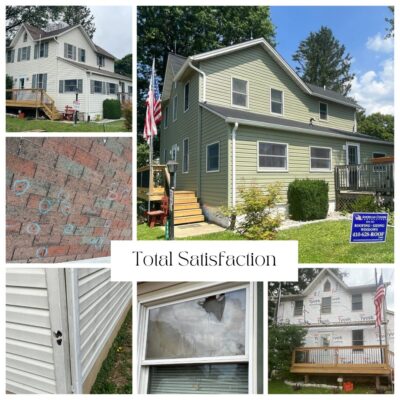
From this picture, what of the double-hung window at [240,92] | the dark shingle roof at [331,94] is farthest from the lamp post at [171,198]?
the dark shingle roof at [331,94]

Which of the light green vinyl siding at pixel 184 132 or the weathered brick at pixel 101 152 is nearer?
the weathered brick at pixel 101 152

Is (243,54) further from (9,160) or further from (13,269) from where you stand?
(13,269)

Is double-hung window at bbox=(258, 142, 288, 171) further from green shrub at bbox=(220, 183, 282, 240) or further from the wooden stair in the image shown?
the wooden stair

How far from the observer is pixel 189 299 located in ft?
8.09

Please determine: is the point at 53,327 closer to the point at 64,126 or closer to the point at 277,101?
the point at 64,126

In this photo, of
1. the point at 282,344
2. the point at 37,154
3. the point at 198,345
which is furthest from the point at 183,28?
the point at 282,344

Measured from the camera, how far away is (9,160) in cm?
241

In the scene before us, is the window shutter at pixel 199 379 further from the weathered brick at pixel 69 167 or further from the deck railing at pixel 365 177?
the deck railing at pixel 365 177

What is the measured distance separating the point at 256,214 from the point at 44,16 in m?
2.90

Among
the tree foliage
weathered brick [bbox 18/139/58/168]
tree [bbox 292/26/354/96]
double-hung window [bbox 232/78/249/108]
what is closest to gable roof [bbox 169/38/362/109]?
tree [bbox 292/26/354/96]

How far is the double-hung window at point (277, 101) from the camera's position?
539 cm

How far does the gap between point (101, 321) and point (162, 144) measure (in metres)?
2.55

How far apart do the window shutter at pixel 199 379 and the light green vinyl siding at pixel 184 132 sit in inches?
100
